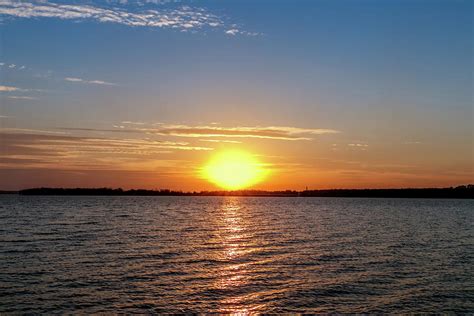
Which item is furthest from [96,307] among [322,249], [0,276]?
[322,249]

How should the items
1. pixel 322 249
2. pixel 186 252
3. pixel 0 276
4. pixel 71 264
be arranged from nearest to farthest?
pixel 0 276
pixel 71 264
pixel 186 252
pixel 322 249

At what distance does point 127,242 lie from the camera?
168 feet

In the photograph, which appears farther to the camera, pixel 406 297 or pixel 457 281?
pixel 457 281

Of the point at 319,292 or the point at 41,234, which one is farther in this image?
the point at 41,234

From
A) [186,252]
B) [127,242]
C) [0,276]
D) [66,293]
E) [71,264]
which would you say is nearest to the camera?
[66,293]

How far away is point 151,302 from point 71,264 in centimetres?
1346

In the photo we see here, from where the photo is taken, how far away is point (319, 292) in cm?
2891

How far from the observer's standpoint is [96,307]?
81.3 feet

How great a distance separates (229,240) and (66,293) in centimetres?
3002

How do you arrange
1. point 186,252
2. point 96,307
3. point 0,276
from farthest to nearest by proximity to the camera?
1. point 186,252
2. point 0,276
3. point 96,307

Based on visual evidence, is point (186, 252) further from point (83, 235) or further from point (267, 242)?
point (83, 235)

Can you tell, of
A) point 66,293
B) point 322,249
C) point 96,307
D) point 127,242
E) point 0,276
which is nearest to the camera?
point 96,307

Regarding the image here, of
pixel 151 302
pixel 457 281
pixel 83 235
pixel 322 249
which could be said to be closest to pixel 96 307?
pixel 151 302

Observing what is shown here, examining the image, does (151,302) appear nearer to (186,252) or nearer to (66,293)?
(66,293)
